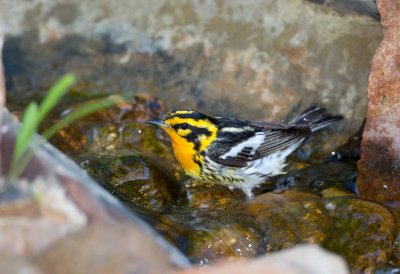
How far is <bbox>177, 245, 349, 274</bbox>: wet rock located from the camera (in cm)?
277

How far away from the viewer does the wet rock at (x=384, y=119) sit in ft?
19.8

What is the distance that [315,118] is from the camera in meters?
7.08

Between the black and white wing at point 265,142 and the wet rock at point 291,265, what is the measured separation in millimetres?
3807

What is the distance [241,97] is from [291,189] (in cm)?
138

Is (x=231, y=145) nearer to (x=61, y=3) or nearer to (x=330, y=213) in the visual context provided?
(x=330, y=213)

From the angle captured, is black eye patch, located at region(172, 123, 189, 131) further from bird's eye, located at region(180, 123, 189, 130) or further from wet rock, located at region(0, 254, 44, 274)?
wet rock, located at region(0, 254, 44, 274)

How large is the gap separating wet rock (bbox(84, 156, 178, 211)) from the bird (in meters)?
0.38

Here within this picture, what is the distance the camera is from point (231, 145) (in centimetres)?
677

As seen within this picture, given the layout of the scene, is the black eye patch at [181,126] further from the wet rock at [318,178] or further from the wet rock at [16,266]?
the wet rock at [16,266]

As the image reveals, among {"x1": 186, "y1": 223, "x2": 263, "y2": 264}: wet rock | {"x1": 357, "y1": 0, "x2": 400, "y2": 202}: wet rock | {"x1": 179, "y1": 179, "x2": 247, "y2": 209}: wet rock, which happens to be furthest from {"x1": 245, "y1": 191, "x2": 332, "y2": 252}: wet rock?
{"x1": 357, "y1": 0, "x2": 400, "y2": 202}: wet rock

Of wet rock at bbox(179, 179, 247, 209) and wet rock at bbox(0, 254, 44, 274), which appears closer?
wet rock at bbox(0, 254, 44, 274)

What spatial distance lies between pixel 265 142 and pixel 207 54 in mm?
1409

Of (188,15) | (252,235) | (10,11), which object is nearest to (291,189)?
(252,235)

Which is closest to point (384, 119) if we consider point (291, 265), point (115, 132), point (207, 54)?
point (207, 54)
